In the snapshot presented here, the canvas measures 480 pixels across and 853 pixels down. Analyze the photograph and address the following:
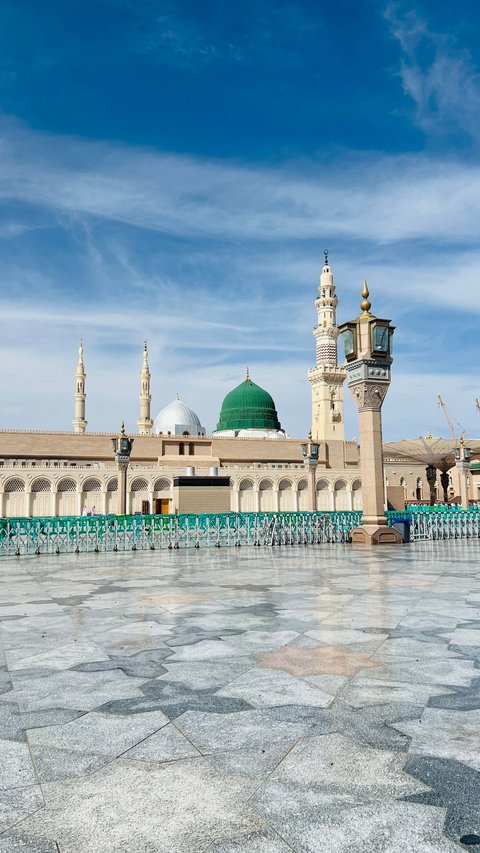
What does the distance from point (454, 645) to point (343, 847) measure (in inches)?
136

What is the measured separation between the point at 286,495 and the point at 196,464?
855 cm

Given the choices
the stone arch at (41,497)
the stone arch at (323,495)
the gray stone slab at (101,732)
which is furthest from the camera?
the stone arch at (323,495)

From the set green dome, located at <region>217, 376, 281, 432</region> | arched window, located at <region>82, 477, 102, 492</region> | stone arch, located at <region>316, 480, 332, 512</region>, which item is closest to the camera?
arched window, located at <region>82, 477, 102, 492</region>

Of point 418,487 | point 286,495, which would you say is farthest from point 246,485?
point 418,487

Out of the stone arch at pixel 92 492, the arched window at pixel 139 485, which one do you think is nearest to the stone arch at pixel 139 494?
the arched window at pixel 139 485

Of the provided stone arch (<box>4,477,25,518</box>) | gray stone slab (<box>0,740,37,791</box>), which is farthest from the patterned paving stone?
stone arch (<box>4,477,25,518</box>)

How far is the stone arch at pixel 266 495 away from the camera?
2215 inches

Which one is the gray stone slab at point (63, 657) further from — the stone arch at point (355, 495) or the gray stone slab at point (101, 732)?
the stone arch at point (355, 495)

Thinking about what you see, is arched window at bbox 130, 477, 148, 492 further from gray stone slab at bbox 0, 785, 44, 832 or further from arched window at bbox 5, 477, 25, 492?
gray stone slab at bbox 0, 785, 44, 832

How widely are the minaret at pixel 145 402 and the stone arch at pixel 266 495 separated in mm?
18038

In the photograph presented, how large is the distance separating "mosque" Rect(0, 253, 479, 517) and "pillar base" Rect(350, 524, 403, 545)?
24463 mm

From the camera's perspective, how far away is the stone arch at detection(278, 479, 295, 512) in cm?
5681

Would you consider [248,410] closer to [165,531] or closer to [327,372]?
[327,372]

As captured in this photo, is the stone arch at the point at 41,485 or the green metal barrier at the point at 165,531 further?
the stone arch at the point at 41,485
